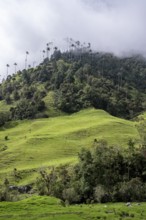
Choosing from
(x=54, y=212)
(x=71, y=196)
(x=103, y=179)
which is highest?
(x=103, y=179)

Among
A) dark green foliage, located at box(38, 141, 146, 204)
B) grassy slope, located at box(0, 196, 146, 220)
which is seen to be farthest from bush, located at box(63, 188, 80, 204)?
grassy slope, located at box(0, 196, 146, 220)

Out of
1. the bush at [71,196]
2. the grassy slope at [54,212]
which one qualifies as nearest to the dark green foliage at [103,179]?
the bush at [71,196]

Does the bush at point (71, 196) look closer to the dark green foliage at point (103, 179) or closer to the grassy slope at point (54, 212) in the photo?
the dark green foliage at point (103, 179)

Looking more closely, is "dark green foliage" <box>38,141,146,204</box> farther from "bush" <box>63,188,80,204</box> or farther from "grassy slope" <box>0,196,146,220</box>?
"grassy slope" <box>0,196,146,220</box>

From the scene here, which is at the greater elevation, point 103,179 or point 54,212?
point 103,179

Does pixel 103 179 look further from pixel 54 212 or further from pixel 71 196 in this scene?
pixel 54 212

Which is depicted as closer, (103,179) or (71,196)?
A: (71,196)

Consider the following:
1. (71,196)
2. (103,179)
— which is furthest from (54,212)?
(103,179)

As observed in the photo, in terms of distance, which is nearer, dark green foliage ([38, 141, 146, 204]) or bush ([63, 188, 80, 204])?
dark green foliage ([38, 141, 146, 204])

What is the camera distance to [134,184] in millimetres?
112938

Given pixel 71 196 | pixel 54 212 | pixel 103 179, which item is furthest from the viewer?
pixel 103 179

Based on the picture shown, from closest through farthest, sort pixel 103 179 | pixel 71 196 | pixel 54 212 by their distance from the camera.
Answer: pixel 54 212, pixel 71 196, pixel 103 179

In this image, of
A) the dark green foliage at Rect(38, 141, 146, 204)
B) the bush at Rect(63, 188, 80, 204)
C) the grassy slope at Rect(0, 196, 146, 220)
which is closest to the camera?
the grassy slope at Rect(0, 196, 146, 220)

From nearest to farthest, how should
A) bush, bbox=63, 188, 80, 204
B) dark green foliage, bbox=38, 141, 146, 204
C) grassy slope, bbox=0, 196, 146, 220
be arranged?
grassy slope, bbox=0, 196, 146, 220 → dark green foliage, bbox=38, 141, 146, 204 → bush, bbox=63, 188, 80, 204
